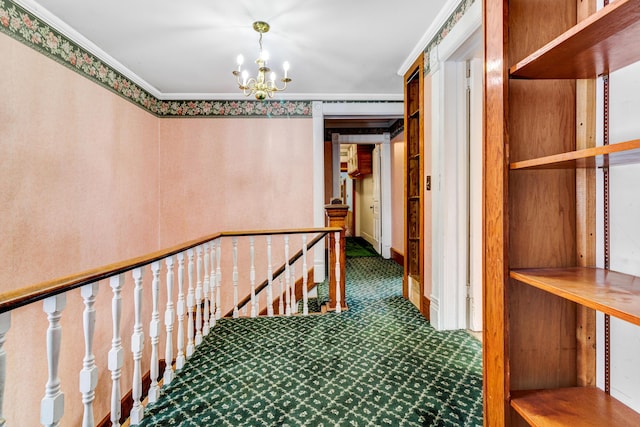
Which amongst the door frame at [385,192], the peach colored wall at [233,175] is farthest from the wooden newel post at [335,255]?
the door frame at [385,192]

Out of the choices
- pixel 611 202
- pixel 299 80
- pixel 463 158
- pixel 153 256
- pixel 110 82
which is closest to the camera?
pixel 611 202

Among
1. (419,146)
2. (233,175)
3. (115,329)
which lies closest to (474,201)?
(419,146)

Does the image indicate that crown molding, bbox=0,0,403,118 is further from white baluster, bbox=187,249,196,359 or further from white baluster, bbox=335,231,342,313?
white baluster, bbox=335,231,342,313

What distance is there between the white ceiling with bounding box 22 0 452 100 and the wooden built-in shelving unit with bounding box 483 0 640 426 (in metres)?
1.45

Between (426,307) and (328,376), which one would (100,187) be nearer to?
(328,376)

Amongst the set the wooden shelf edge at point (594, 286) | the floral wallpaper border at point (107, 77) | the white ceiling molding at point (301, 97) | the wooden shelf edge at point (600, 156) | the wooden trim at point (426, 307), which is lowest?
the wooden trim at point (426, 307)

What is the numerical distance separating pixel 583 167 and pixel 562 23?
54 centimetres

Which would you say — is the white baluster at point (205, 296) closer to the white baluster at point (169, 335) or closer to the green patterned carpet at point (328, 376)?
the green patterned carpet at point (328, 376)

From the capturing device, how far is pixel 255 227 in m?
4.39

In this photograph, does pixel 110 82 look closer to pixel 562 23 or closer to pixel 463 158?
pixel 463 158

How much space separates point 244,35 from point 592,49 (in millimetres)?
2570

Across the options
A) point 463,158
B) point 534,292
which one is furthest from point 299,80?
point 534,292

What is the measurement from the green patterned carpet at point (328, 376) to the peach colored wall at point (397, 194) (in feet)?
9.45

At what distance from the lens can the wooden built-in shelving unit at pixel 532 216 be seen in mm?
1071
